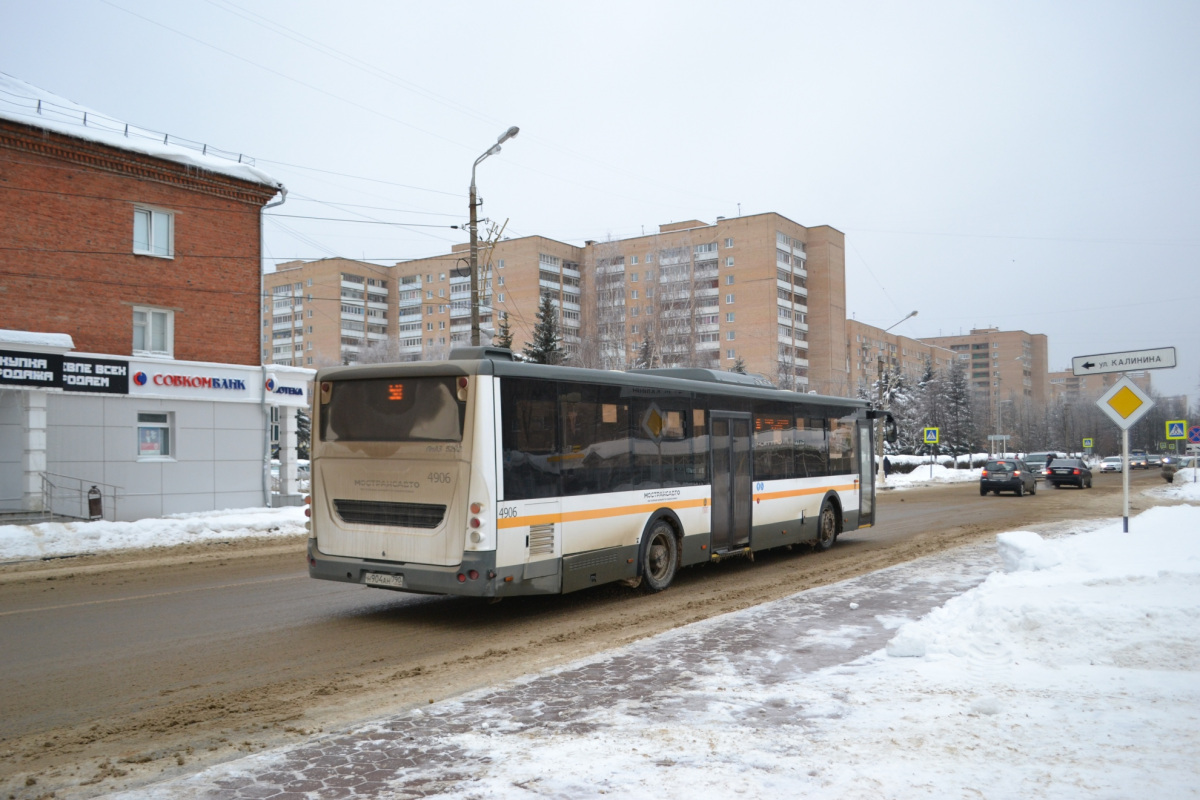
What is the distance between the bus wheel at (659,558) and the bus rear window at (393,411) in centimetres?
348

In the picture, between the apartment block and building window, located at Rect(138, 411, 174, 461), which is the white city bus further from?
the apartment block

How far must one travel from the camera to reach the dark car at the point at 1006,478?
34344 mm

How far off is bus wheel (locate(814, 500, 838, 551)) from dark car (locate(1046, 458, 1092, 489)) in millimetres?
29593

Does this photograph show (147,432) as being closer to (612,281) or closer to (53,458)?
(53,458)

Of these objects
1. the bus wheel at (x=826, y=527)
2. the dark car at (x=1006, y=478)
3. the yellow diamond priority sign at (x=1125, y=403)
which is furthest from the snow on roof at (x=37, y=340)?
the dark car at (x=1006, y=478)

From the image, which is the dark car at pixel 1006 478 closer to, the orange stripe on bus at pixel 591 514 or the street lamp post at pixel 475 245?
the street lamp post at pixel 475 245

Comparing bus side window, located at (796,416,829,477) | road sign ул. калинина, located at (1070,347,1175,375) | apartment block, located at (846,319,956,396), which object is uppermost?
apartment block, located at (846,319,956,396)

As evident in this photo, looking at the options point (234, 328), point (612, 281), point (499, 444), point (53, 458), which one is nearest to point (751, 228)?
point (612, 281)

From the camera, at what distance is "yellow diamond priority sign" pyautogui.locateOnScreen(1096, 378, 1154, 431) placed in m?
13.3

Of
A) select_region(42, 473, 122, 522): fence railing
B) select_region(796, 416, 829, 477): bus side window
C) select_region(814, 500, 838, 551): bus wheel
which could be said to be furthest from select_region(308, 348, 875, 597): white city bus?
select_region(42, 473, 122, 522): fence railing

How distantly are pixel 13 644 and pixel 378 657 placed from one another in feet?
11.8

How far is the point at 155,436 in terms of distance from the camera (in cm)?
2339

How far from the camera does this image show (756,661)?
700 centimetres

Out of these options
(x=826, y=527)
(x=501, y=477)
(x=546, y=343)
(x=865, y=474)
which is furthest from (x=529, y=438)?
(x=546, y=343)
